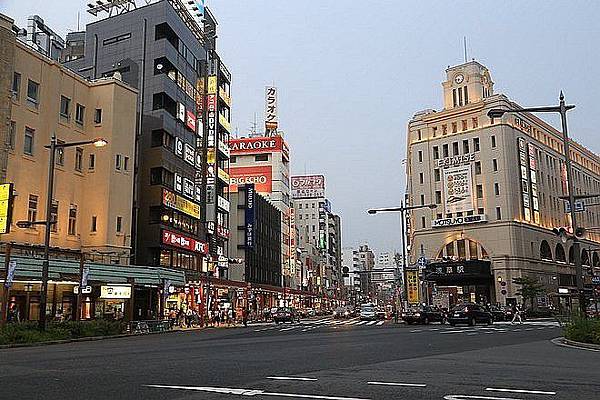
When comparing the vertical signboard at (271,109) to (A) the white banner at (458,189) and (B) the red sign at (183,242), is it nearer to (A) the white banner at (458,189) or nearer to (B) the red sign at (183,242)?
(A) the white banner at (458,189)

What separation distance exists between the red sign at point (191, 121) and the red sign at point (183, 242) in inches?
436

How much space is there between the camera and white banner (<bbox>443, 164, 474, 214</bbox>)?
85.8m

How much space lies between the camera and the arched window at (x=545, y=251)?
3420 inches

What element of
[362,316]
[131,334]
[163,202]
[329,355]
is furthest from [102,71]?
[329,355]

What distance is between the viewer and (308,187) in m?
172

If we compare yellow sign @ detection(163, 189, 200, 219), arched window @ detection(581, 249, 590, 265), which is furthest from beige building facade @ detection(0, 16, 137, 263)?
arched window @ detection(581, 249, 590, 265)

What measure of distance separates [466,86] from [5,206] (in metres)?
77.3

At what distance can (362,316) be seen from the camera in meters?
68.2

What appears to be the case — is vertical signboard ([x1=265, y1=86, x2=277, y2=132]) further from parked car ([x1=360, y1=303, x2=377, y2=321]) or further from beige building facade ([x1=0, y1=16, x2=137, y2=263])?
beige building facade ([x1=0, y1=16, x2=137, y2=263])

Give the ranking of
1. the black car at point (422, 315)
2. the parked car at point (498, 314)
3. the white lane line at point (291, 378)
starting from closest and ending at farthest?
1. the white lane line at point (291, 378)
2. the black car at point (422, 315)
3. the parked car at point (498, 314)

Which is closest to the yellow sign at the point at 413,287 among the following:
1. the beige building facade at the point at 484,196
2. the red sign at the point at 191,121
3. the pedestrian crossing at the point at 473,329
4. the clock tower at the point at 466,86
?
the pedestrian crossing at the point at 473,329

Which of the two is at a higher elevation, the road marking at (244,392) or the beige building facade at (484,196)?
the beige building facade at (484,196)

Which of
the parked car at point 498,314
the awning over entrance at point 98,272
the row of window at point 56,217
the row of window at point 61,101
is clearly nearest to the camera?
the awning over entrance at point 98,272

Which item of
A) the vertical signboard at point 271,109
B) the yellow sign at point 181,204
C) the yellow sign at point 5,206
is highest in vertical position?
the vertical signboard at point 271,109
